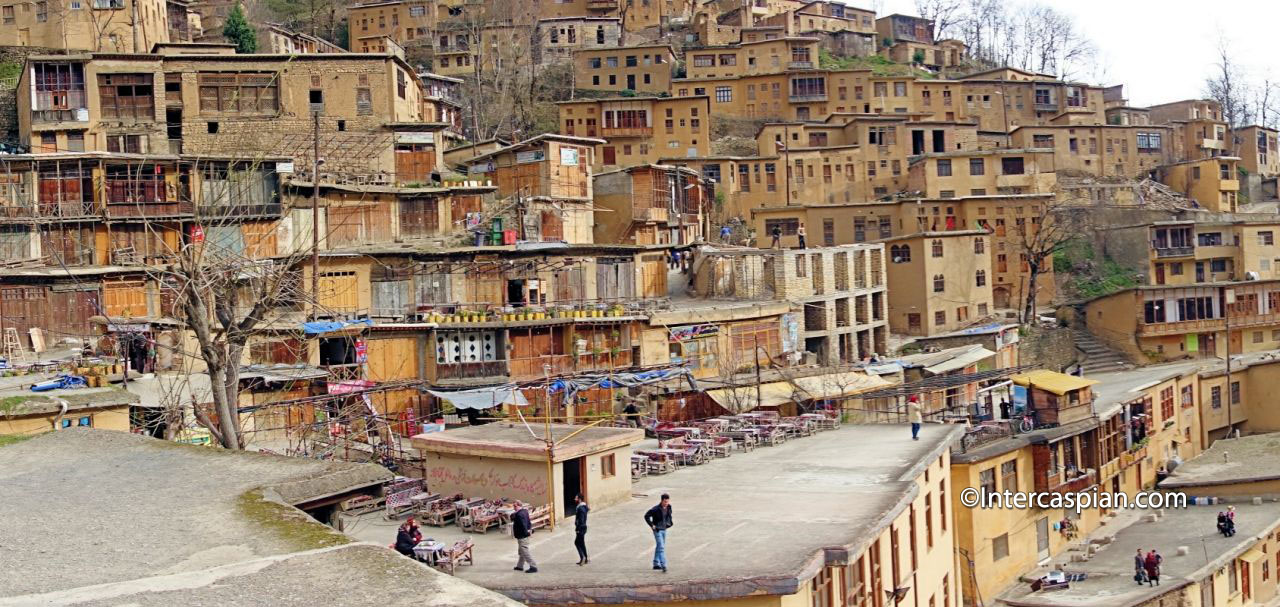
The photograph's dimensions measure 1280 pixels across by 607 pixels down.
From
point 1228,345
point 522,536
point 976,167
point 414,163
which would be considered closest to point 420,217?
point 414,163

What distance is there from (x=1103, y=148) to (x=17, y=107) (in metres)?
53.1

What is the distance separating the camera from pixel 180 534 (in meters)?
12.1

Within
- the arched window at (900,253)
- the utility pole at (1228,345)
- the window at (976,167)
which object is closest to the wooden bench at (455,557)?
the arched window at (900,253)

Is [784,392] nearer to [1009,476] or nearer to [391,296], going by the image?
[1009,476]

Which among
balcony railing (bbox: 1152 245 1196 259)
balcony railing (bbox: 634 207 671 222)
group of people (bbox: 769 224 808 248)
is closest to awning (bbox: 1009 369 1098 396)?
group of people (bbox: 769 224 808 248)

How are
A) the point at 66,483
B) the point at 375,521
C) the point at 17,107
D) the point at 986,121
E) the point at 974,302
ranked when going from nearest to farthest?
the point at 66,483 < the point at 375,521 < the point at 17,107 < the point at 974,302 < the point at 986,121

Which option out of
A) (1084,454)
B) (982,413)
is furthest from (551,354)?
(1084,454)

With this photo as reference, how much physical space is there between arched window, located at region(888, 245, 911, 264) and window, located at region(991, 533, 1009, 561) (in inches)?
778

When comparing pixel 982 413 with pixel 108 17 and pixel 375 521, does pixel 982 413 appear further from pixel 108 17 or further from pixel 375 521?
pixel 108 17

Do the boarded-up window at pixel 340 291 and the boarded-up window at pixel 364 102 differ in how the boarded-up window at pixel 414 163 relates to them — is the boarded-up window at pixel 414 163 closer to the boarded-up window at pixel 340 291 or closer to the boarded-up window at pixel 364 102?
the boarded-up window at pixel 364 102

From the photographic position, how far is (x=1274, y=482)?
3497 cm

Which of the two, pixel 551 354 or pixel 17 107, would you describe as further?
pixel 17 107

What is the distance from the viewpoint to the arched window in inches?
1898

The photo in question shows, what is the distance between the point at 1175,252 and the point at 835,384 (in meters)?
25.8
